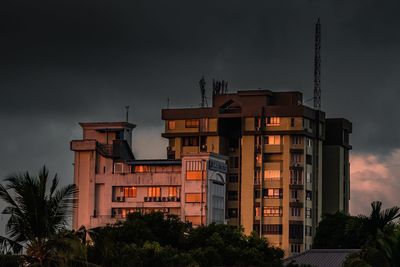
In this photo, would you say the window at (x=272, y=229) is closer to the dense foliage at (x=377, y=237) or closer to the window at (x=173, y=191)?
the window at (x=173, y=191)

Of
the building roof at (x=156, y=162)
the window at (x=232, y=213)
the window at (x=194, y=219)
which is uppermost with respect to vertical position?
the building roof at (x=156, y=162)

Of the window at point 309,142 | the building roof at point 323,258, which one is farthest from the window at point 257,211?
the building roof at point 323,258

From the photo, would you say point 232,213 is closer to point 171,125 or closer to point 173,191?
point 173,191

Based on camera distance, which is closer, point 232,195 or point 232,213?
point 232,213

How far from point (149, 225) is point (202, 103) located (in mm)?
54907

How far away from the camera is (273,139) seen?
185250 millimetres

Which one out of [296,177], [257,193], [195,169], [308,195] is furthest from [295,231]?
[195,169]

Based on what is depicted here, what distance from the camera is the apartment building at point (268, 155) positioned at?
602 ft

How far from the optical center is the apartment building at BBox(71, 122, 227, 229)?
178500 mm

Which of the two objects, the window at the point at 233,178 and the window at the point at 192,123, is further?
the window at the point at 192,123

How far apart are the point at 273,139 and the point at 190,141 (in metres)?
13.1

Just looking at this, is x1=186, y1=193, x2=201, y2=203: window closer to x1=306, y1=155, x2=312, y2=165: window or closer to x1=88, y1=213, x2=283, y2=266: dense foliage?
x1=306, y1=155, x2=312, y2=165: window

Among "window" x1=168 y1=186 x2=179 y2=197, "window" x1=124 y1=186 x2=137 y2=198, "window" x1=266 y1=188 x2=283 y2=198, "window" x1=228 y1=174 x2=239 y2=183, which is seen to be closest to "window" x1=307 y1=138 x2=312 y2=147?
"window" x1=266 y1=188 x2=283 y2=198

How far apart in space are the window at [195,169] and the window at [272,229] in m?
11.9
